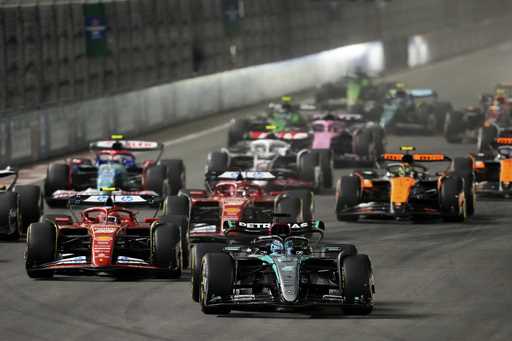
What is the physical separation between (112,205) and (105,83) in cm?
2459

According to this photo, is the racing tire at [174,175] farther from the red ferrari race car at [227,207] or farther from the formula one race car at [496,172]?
the formula one race car at [496,172]

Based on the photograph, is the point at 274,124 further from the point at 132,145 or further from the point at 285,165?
the point at 132,145

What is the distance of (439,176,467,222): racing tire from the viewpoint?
1165 inches

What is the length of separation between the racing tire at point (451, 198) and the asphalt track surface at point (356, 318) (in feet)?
0.78

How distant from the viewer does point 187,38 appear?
189 ft

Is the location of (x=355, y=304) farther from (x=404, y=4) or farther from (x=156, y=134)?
(x=404, y=4)

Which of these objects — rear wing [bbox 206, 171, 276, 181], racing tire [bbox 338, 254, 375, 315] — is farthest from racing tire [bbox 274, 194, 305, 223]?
racing tire [bbox 338, 254, 375, 315]

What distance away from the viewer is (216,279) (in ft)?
64.7

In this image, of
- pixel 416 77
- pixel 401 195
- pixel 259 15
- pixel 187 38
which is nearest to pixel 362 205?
pixel 401 195

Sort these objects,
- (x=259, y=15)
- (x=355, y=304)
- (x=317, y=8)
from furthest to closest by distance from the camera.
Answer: (x=317, y=8), (x=259, y=15), (x=355, y=304)

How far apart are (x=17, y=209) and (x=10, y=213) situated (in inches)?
11.7

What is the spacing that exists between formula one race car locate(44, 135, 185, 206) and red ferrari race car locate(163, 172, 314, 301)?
399 centimetres

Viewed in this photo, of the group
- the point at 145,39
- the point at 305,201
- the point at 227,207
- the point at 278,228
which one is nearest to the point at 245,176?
the point at 305,201

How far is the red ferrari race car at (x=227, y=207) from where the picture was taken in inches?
1043
